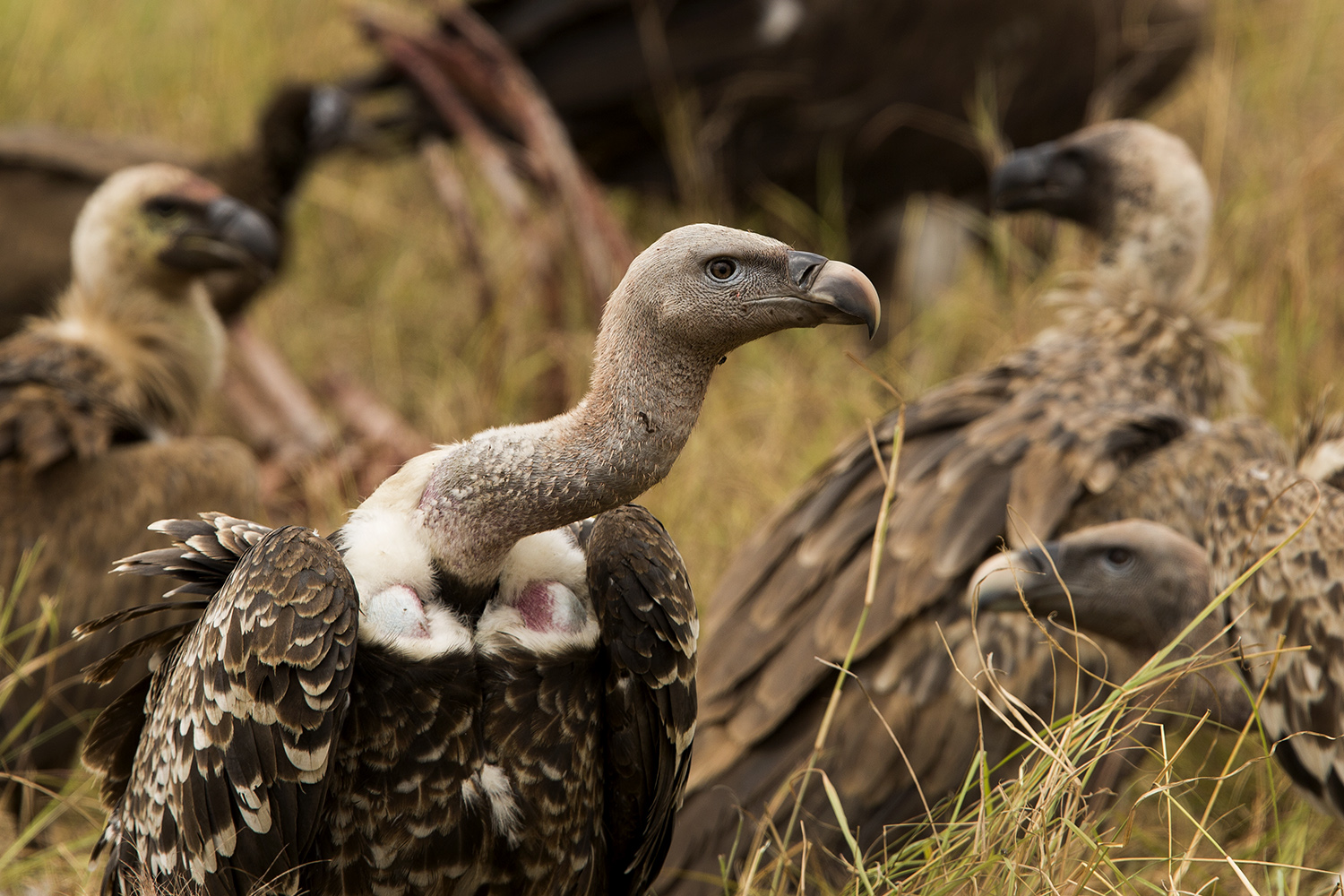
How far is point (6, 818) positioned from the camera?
11.3 feet

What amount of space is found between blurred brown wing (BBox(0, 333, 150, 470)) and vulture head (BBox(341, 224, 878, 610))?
1.73 metres

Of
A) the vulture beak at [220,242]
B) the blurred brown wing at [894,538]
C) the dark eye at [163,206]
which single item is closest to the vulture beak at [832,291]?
the blurred brown wing at [894,538]

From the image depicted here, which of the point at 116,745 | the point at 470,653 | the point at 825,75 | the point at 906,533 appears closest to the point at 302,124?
the point at 825,75

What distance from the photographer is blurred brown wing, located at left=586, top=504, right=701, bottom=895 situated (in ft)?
7.40

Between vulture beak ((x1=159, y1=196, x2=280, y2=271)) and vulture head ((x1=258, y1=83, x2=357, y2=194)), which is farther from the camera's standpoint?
vulture head ((x1=258, y1=83, x2=357, y2=194))

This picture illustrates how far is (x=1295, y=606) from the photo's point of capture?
9.43 feet

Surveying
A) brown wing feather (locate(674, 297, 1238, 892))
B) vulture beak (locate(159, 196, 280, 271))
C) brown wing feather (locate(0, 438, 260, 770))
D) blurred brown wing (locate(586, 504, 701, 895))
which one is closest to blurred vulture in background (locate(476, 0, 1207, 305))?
vulture beak (locate(159, 196, 280, 271))

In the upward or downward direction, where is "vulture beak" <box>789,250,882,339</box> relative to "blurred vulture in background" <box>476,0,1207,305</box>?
upward

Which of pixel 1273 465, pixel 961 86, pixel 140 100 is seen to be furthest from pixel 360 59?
pixel 1273 465

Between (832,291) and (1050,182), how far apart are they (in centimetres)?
234

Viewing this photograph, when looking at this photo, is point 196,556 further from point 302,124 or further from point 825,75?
point 825,75

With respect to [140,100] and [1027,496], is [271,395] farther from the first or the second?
[1027,496]

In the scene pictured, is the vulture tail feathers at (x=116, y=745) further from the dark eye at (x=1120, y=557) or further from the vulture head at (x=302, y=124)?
the vulture head at (x=302, y=124)

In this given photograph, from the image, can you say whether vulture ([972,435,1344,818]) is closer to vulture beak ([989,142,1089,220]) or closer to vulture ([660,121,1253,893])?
vulture ([660,121,1253,893])
